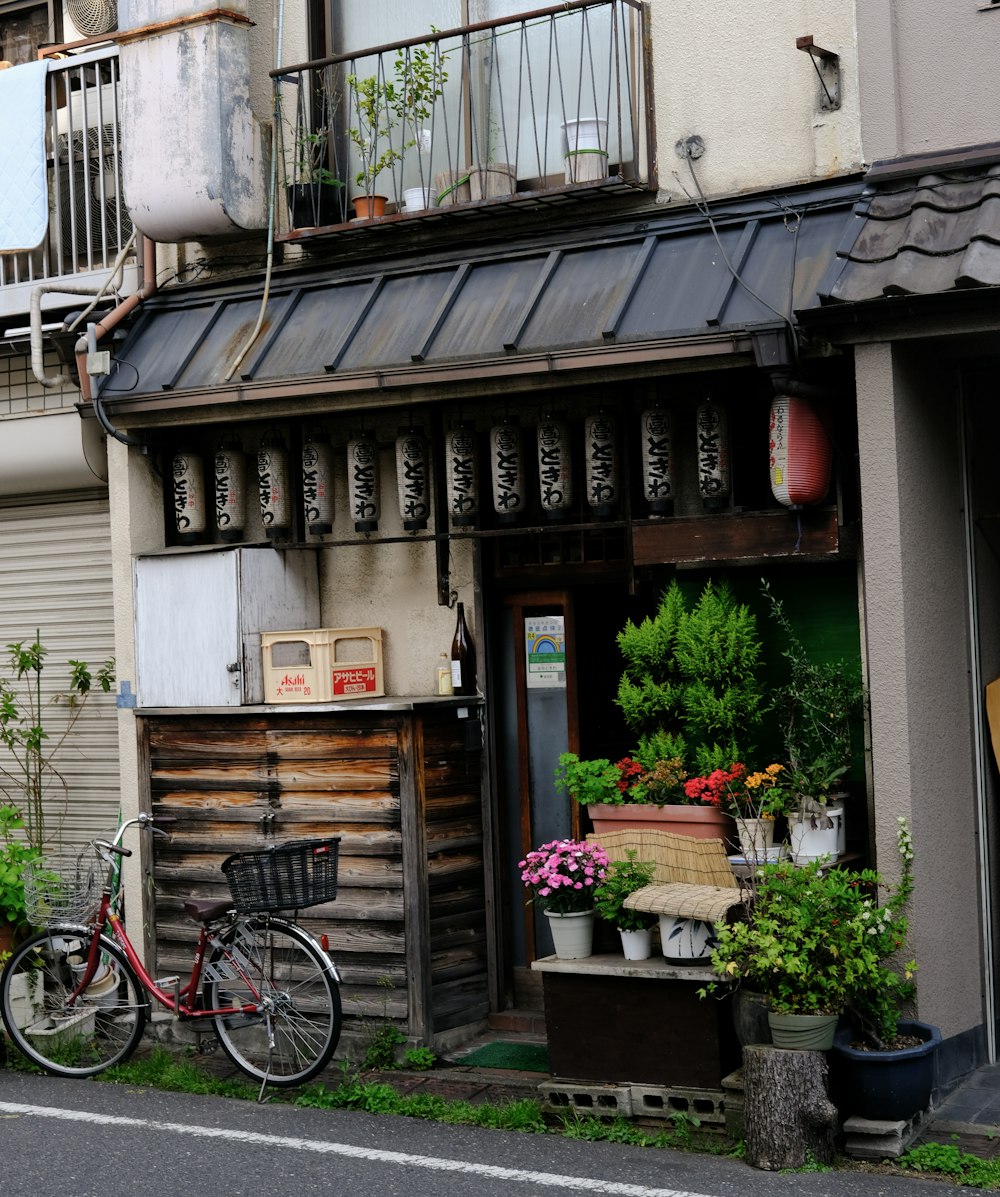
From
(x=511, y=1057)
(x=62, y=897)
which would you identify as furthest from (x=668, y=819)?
(x=62, y=897)

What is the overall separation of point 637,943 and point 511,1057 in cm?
185

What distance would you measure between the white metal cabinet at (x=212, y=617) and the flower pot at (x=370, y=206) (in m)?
2.34

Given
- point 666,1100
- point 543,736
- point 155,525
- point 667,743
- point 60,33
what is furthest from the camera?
point 60,33

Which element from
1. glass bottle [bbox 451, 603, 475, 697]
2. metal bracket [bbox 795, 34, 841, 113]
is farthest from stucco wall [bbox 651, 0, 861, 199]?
glass bottle [bbox 451, 603, 475, 697]

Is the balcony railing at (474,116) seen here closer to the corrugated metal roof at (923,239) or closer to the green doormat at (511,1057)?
the corrugated metal roof at (923,239)

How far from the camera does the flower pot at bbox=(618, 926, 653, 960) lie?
813cm

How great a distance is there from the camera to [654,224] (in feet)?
30.9

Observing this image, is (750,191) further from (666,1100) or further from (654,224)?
(666,1100)

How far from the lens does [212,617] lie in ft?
33.8

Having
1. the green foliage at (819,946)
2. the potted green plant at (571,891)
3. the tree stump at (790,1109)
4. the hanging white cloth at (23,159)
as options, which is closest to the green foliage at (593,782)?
the potted green plant at (571,891)

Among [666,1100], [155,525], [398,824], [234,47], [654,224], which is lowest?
[666,1100]

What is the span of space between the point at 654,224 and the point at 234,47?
11.4 feet

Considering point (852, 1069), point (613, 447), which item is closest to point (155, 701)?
point (613, 447)

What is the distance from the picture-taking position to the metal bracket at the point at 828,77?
8.92m
